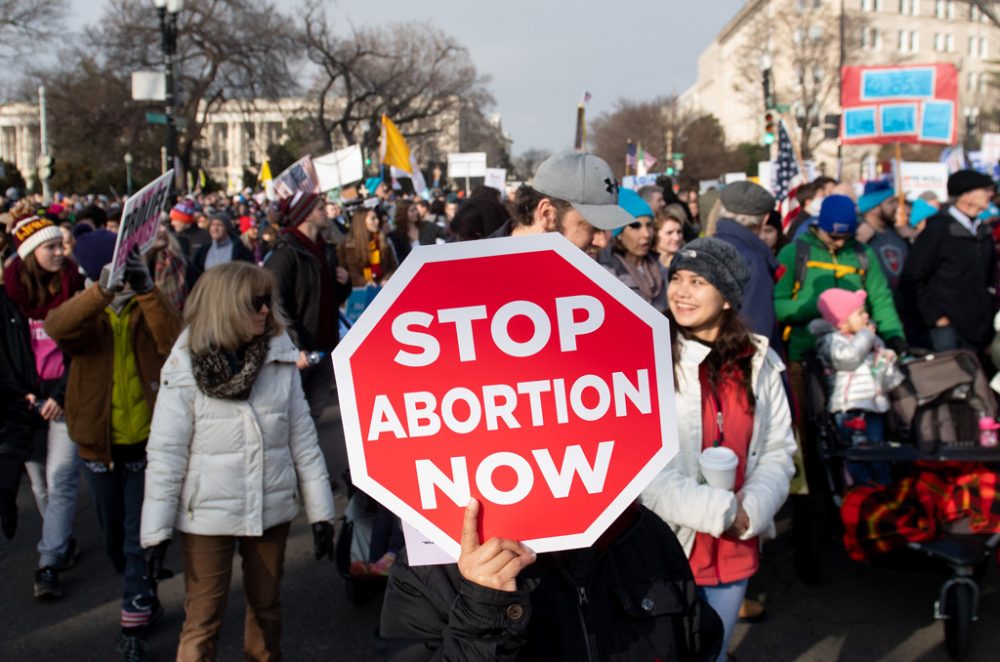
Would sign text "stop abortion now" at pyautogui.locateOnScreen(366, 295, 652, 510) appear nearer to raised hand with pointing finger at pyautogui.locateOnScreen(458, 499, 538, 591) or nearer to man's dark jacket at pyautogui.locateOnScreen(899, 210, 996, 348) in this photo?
raised hand with pointing finger at pyautogui.locateOnScreen(458, 499, 538, 591)

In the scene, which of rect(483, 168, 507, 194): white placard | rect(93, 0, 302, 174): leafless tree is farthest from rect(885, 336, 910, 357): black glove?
rect(93, 0, 302, 174): leafless tree

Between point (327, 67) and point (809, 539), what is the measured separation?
41.3 metres

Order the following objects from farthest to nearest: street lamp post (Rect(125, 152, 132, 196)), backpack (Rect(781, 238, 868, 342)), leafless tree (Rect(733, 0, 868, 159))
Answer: leafless tree (Rect(733, 0, 868, 159)) < street lamp post (Rect(125, 152, 132, 196)) < backpack (Rect(781, 238, 868, 342))

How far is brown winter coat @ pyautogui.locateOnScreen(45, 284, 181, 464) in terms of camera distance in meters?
4.52

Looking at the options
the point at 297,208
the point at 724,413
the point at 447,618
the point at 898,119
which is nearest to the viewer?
the point at 447,618

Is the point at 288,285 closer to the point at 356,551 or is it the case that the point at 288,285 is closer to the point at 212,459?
the point at 356,551

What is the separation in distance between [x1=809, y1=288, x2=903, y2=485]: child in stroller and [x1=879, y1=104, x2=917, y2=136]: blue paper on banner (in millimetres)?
8685

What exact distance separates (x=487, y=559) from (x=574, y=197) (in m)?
1.60

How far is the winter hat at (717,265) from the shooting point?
310 cm

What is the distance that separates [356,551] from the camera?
16.3 feet

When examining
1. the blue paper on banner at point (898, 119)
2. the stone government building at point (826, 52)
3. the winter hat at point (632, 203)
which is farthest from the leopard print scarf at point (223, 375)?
the stone government building at point (826, 52)

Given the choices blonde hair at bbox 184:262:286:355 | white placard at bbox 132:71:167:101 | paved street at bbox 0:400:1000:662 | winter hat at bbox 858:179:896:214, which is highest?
white placard at bbox 132:71:167:101

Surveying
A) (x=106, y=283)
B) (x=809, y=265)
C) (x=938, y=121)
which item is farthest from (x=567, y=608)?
(x=938, y=121)

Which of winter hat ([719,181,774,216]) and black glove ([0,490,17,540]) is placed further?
winter hat ([719,181,774,216])
